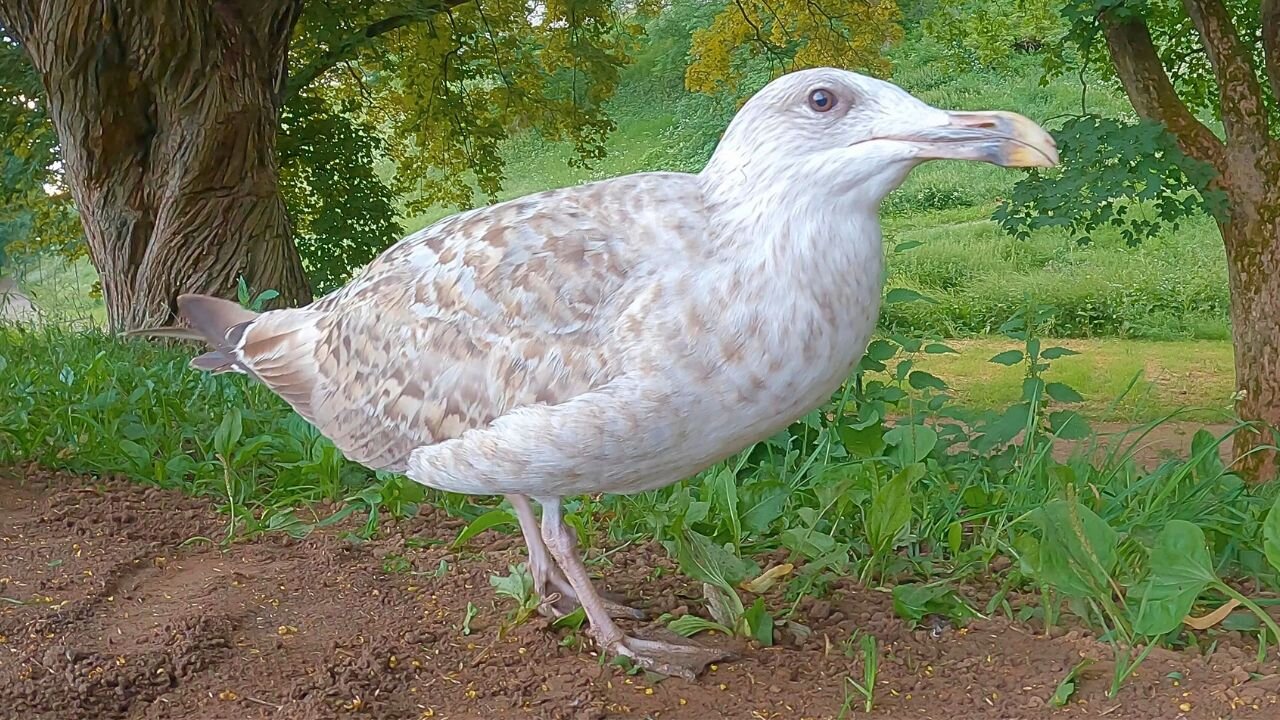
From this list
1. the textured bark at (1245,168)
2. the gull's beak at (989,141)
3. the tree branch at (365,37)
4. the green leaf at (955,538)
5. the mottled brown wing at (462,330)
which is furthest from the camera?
the tree branch at (365,37)

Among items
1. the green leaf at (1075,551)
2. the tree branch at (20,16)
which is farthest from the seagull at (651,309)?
the tree branch at (20,16)

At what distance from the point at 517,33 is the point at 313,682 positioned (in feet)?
30.2

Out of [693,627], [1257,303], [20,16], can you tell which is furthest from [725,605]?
[1257,303]

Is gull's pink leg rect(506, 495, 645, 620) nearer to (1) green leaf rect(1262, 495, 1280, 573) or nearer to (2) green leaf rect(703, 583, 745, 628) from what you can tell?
(2) green leaf rect(703, 583, 745, 628)

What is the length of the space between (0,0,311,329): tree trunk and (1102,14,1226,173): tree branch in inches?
192

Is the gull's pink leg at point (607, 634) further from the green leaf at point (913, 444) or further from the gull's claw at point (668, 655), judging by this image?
the green leaf at point (913, 444)

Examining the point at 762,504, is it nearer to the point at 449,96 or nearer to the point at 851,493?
the point at 851,493

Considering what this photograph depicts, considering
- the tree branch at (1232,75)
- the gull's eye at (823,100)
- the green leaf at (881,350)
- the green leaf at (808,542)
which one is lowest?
the green leaf at (808,542)

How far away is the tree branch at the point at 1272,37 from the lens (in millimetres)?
6477

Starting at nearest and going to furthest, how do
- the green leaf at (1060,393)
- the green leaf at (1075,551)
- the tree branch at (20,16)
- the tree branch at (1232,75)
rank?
the green leaf at (1075,551)
the green leaf at (1060,393)
the tree branch at (20,16)
the tree branch at (1232,75)

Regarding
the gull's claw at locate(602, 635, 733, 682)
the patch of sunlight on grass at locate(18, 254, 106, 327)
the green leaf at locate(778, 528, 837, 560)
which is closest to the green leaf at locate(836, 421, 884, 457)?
the green leaf at locate(778, 528, 837, 560)

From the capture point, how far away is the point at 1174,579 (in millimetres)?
2355

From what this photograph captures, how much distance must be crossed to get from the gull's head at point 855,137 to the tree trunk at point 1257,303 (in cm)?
539

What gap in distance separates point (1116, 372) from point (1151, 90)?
5.06m
